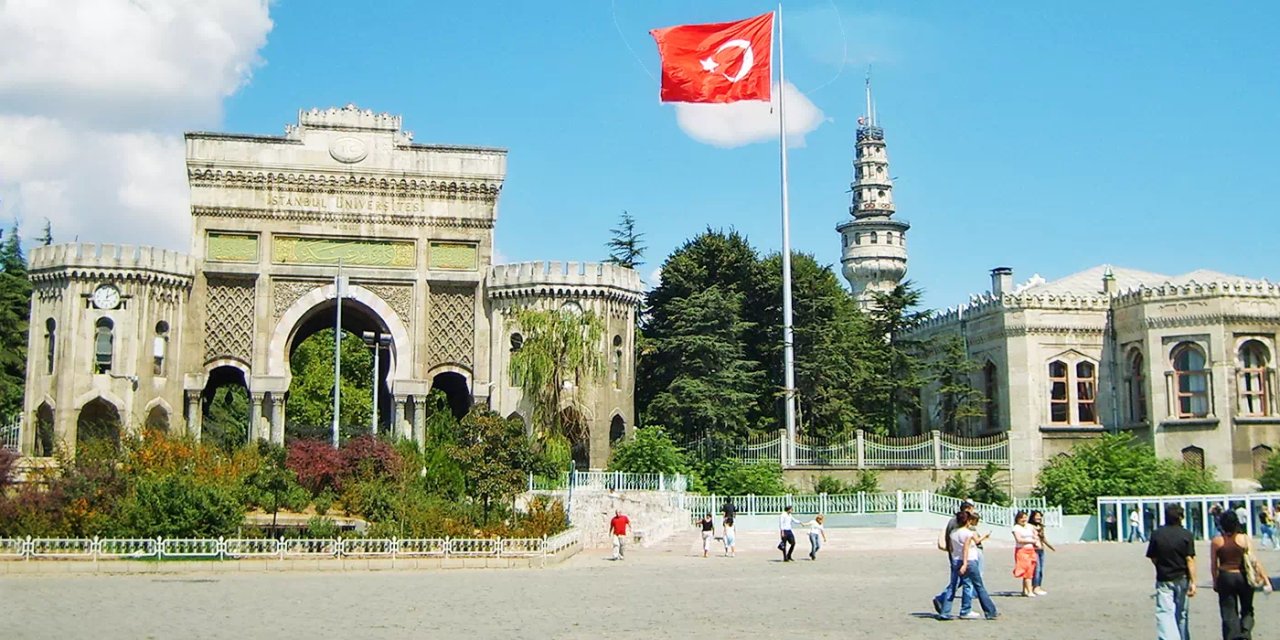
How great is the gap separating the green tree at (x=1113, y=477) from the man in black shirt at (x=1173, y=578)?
25846mm

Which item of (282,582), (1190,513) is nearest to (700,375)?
(1190,513)

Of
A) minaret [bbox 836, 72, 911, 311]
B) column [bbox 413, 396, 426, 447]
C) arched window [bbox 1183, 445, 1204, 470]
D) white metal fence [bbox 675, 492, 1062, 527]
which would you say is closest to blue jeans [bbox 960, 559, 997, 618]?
white metal fence [bbox 675, 492, 1062, 527]

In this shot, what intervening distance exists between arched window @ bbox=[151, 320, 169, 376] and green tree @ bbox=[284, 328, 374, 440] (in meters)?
17.7

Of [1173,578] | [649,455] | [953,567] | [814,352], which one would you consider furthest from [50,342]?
[1173,578]

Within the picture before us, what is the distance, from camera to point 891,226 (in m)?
84.3

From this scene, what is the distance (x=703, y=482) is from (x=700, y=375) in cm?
455

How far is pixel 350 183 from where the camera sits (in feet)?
132

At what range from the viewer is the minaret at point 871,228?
83.9m

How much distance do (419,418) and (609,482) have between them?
298 inches

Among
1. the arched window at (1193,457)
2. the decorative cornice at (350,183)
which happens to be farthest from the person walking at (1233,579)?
the decorative cornice at (350,183)

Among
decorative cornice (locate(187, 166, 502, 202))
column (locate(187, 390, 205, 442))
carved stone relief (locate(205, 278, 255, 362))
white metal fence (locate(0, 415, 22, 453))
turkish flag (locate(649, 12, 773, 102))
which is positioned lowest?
white metal fence (locate(0, 415, 22, 453))

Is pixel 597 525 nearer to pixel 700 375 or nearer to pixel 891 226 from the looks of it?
pixel 700 375

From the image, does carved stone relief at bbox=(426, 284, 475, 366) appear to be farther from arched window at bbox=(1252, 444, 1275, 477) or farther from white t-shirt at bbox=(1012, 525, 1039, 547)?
white t-shirt at bbox=(1012, 525, 1039, 547)

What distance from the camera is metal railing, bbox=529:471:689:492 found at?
34.6 m
